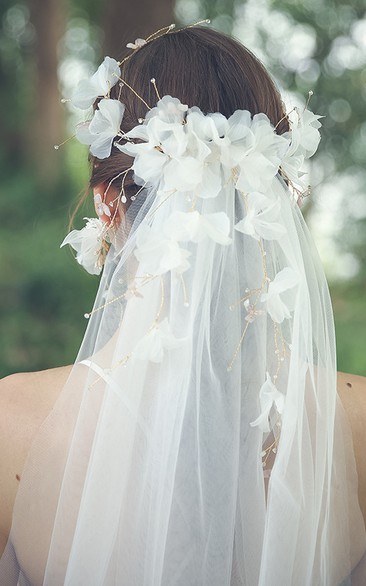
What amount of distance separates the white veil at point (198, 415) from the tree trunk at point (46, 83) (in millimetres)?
3983

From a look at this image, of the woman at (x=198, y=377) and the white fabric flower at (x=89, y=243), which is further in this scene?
the white fabric flower at (x=89, y=243)

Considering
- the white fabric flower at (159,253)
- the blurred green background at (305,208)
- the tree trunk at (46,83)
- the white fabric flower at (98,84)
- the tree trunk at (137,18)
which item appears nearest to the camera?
the white fabric flower at (159,253)

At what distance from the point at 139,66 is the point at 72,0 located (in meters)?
4.44

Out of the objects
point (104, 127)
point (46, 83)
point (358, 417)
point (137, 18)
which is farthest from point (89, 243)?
point (46, 83)

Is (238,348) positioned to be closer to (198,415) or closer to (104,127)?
(198,415)

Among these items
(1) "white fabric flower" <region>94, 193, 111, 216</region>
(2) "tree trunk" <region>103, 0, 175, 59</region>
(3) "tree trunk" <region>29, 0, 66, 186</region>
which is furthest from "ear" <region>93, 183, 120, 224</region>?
(3) "tree trunk" <region>29, 0, 66, 186</region>

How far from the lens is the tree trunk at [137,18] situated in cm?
415

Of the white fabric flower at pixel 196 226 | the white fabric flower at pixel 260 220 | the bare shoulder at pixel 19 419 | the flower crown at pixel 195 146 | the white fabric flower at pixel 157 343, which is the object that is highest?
the flower crown at pixel 195 146

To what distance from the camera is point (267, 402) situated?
973mm

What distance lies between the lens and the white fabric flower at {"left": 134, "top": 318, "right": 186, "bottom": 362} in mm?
949

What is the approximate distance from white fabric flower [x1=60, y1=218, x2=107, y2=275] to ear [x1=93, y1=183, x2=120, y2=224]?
39mm

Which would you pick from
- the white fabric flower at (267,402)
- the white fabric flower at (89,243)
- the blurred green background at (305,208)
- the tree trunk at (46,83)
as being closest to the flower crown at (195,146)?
the white fabric flower at (89,243)

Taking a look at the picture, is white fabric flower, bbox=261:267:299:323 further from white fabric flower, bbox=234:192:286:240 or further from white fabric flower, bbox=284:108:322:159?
white fabric flower, bbox=284:108:322:159

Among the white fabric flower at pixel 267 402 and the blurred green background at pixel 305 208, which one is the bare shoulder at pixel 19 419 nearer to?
the white fabric flower at pixel 267 402
